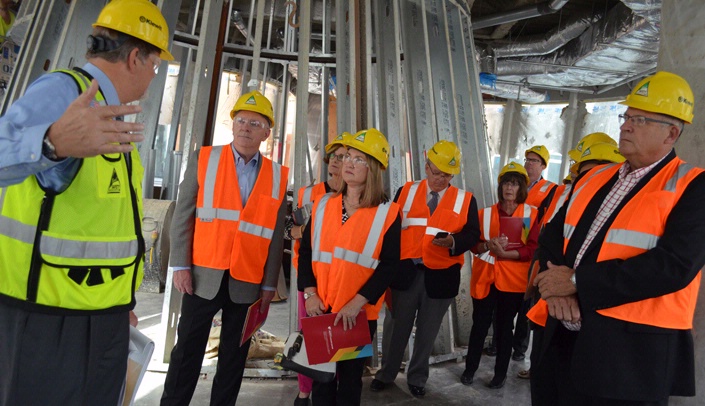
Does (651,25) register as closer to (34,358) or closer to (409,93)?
(409,93)

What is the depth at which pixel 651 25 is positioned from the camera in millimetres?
8000

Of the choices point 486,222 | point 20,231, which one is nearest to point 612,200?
point 20,231

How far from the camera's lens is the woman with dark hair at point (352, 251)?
9.75 ft

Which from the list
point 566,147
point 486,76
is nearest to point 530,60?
point 486,76

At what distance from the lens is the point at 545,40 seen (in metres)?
10.0

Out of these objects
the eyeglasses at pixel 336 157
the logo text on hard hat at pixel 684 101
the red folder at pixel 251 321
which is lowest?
the red folder at pixel 251 321

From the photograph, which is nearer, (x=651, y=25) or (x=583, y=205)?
(x=583, y=205)

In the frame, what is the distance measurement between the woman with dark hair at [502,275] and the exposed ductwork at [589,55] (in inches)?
166

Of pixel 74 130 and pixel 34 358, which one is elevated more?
pixel 74 130

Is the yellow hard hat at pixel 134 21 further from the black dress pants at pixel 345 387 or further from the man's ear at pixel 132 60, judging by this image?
the black dress pants at pixel 345 387

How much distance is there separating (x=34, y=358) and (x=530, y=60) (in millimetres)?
10769

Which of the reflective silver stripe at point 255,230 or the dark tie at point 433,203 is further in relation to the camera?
the dark tie at point 433,203

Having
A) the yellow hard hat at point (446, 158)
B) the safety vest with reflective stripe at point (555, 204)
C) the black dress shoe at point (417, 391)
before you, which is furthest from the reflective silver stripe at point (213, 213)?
the black dress shoe at point (417, 391)

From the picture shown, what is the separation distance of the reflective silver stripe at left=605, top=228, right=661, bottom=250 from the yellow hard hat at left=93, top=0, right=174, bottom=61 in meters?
1.83
